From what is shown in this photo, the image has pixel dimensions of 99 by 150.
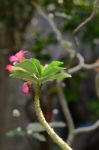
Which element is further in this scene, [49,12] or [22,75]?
[49,12]

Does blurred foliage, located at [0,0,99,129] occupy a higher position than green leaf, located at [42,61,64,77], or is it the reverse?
blurred foliage, located at [0,0,99,129]

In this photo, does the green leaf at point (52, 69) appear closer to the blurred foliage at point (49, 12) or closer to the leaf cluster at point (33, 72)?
the leaf cluster at point (33, 72)

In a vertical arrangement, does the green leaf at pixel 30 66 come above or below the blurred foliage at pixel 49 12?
below

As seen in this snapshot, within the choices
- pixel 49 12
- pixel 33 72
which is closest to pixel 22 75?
pixel 33 72

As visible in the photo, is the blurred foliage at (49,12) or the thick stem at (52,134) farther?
the blurred foliage at (49,12)

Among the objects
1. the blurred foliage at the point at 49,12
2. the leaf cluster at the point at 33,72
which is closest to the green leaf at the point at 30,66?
the leaf cluster at the point at 33,72

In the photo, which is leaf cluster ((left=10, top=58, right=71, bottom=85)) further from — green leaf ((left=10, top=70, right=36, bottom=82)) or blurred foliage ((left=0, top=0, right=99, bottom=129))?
blurred foliage ((left=0, top=0, right=99, bottom=129))

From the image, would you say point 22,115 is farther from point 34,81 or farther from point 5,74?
point 34,81

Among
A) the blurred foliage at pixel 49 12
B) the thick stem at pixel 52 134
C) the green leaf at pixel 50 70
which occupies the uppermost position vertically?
the blurred foliage at pixel 49 12

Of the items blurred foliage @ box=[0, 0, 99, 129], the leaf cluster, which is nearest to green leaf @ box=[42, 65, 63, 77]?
the leaf cluster

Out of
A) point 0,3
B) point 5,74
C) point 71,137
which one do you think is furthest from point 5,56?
point 71,137

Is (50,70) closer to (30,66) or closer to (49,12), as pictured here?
(30,66)
